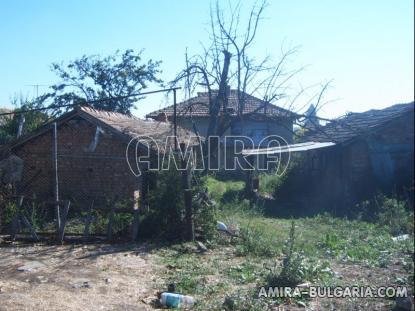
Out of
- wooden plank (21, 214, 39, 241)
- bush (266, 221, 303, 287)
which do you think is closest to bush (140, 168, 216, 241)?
wooden plank (21, 214, 39, 241)

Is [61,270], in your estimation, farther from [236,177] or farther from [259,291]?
[236,177]

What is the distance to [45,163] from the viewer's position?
1147 cm

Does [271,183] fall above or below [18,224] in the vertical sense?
above

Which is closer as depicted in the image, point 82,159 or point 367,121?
point 367,121

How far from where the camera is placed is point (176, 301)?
15.8 ft

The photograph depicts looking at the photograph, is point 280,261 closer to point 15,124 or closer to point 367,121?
point 367,121

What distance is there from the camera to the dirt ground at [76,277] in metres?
4.90

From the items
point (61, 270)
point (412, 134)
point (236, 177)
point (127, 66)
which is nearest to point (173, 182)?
point (61, 270)

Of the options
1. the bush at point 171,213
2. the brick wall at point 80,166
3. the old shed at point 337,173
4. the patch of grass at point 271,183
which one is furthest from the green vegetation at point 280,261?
the patch of grass at point 271,183

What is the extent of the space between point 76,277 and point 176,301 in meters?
1.95

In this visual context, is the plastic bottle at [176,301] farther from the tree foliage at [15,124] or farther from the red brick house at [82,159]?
the tree foliage at [15,124]

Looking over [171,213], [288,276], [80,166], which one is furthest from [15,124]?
[288,276]

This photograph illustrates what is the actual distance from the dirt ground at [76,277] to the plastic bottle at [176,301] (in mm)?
229

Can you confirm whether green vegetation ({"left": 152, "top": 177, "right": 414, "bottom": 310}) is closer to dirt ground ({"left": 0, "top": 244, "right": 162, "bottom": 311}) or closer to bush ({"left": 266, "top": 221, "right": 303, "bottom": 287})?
bush ({"left": 266, "top": 221, "right": 303, "bottom": 287})
